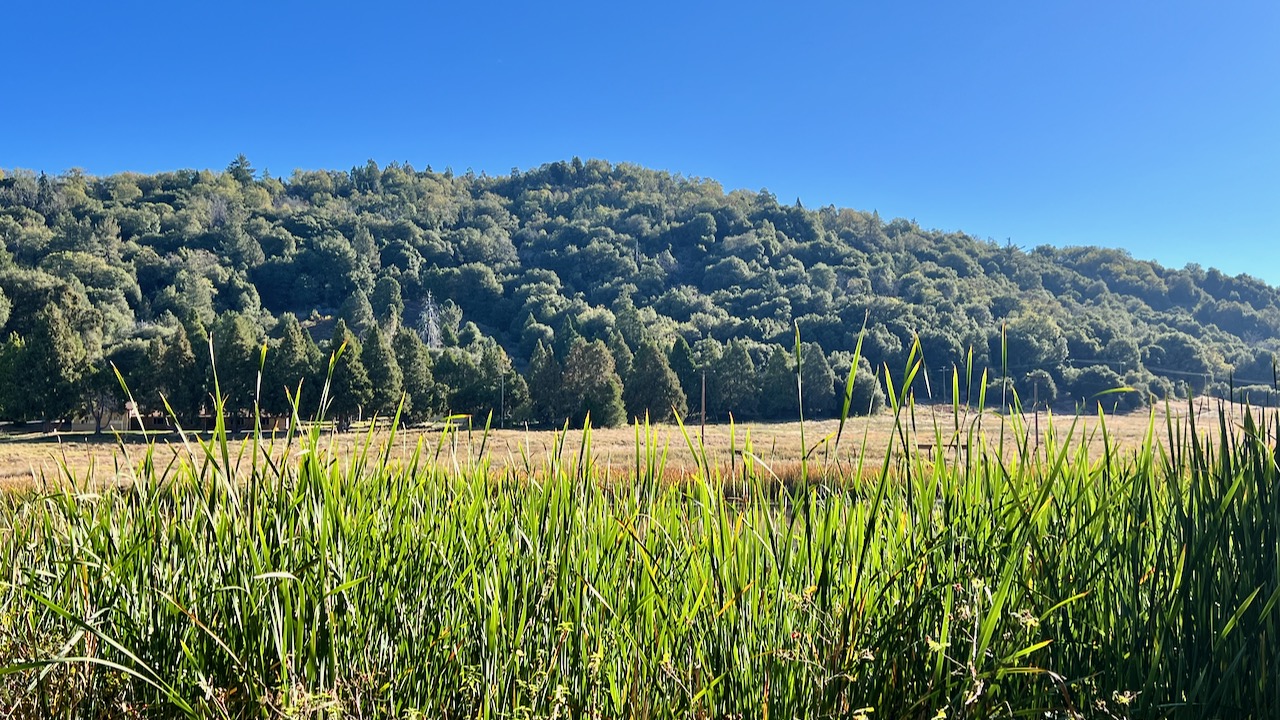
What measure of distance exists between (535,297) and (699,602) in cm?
9291

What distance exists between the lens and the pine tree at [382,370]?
37125 mm

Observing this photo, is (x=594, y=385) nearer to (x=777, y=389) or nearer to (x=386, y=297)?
(x=777, y=389)

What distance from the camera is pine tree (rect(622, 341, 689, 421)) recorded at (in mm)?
45781

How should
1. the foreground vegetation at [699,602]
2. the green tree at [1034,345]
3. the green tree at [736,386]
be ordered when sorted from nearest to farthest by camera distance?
the foreground vegetation at [699,602], the green tree at [736,386], the green tree at [1034,345]

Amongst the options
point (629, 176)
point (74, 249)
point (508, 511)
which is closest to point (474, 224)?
point (629, 176)

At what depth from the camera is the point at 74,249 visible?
81000 millimetres

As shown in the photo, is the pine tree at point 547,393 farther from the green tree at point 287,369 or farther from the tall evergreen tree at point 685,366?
the green tree at point 287,369

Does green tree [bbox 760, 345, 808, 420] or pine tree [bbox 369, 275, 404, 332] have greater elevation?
pine tree [bbox 369, 275, 404, 332]

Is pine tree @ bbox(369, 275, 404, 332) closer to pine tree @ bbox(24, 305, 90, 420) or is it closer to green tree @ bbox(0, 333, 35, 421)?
pine tree @ bbox(24, 305, 90, 420)

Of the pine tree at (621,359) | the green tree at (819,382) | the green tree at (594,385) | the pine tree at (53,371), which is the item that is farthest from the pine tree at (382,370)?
the green tree at (819,382)

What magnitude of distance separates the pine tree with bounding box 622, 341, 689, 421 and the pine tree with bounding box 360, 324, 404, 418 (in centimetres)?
1399

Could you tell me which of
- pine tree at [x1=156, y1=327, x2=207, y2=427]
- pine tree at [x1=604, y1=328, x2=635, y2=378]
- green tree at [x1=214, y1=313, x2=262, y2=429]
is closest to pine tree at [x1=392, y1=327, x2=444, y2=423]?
green tree at [x1=214, y1=313, x2=262, y2=429]

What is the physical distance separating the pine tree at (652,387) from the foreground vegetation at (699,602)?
4359 cm

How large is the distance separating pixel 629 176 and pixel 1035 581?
156 meters
